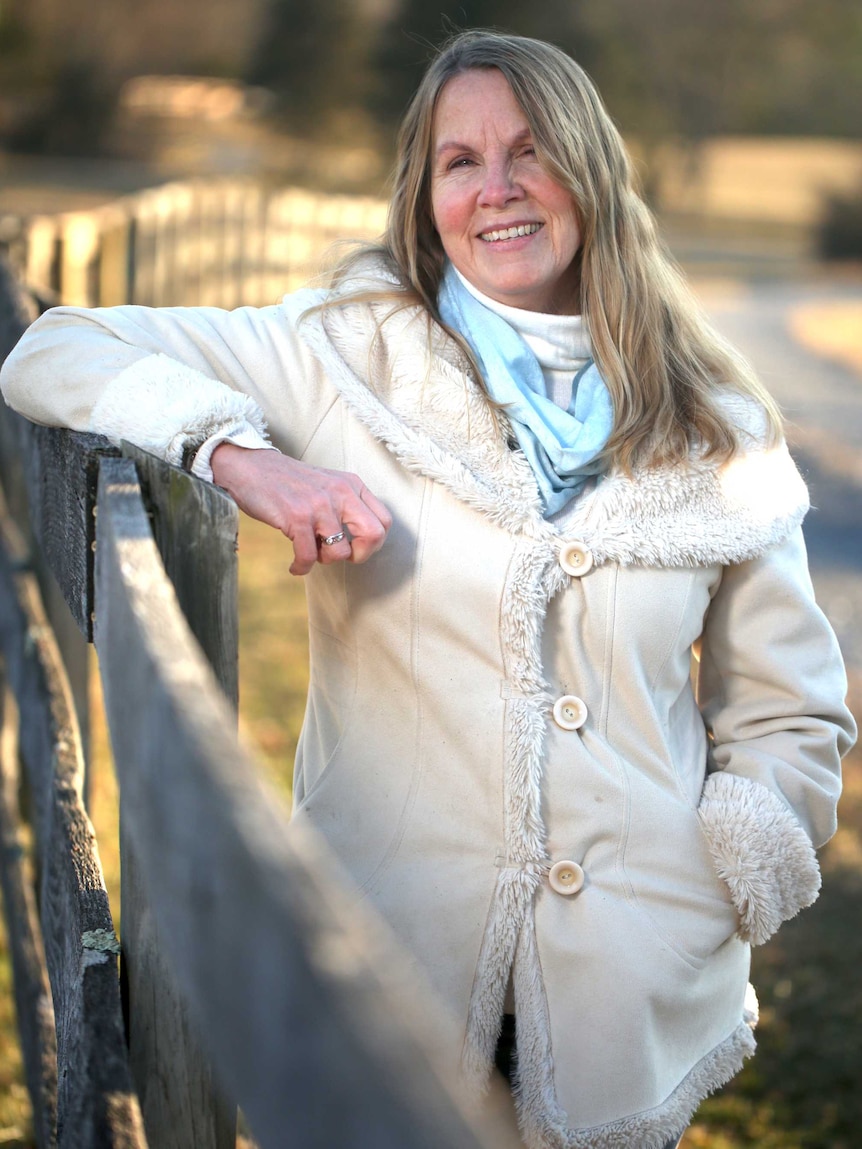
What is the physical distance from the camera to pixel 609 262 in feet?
6.38

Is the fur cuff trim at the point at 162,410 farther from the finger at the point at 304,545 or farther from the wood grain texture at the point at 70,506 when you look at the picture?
the finger at the point at 304,545

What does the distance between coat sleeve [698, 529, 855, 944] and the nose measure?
0.62 m

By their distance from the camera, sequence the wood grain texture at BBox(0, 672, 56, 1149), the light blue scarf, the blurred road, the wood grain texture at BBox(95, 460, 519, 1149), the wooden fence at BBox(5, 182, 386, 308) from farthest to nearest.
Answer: the blurred road, the wooden fence at BBox(5, 182, 386, 308), the wood grain texture at BBox(0, 672, 56, 1149), the light blue scarf, the wood grain texture at BBox(95, 460, 519, 1149)

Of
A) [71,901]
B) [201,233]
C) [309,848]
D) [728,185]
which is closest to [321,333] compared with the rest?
[71,901]

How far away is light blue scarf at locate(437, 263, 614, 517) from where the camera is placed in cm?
180

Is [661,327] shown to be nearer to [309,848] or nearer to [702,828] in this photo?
[702,828]

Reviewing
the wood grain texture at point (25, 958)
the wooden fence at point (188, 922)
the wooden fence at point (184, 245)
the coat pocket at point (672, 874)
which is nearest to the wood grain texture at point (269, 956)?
the wooden fence at point (188, 922)

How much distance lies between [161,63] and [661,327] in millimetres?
46177

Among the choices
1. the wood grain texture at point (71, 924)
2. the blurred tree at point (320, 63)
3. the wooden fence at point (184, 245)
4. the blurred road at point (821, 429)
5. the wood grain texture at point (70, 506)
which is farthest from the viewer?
the blurred tree at point (320, 63)

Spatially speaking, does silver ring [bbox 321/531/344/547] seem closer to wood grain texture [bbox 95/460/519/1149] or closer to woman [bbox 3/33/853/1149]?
woman [bbox 3/33/853/1149]

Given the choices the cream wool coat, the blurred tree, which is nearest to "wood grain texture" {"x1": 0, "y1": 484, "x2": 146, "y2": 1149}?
the cream wool coat

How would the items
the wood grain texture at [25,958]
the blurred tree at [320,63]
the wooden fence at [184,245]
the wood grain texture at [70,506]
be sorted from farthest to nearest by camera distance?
the blurred tree at [320,63]
the wooden fence at [184,245]
the wood grain texture at [25,958]
the wood grain texture at [70,506]

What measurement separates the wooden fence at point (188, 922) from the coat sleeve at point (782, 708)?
0.55m

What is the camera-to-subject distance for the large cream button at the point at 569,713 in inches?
66.2
